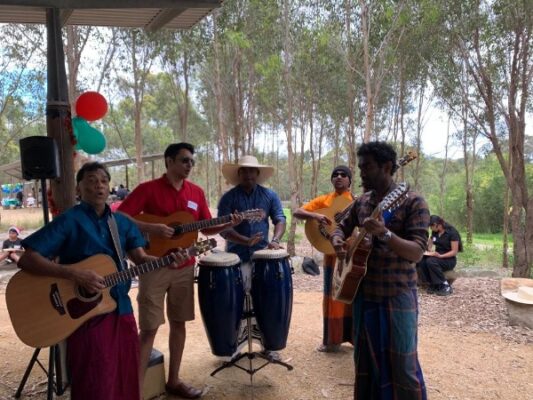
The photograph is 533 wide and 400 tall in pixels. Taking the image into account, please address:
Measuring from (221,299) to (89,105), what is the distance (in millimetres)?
2121

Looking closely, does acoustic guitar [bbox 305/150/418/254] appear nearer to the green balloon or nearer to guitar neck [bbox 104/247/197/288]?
guitar neck [bbox 104/247/197/288]

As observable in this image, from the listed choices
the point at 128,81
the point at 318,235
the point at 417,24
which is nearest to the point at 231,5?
the point at 417,24

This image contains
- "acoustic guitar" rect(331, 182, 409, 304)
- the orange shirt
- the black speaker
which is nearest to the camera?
"acoustic guitar" rect(331, 182, 409, 304)

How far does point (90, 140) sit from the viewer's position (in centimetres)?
384

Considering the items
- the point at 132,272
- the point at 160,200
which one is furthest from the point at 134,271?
the point at 160,200

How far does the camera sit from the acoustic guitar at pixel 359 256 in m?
2.40

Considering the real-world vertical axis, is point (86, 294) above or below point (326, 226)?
below

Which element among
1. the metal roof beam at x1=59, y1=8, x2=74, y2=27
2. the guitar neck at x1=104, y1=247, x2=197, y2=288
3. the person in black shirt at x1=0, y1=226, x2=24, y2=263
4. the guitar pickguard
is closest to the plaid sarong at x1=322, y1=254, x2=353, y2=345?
the guitar neck at x1=104, y1=247, x2=197, y2=288

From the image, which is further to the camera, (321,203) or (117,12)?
(321,203)

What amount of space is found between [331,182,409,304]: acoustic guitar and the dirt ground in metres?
1.37

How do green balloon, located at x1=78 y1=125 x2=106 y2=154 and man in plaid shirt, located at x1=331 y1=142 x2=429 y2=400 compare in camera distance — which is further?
green balloon, located at x1=78 y1=125 x2=106 y2=154

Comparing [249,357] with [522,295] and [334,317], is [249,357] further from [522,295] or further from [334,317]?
[522,295]

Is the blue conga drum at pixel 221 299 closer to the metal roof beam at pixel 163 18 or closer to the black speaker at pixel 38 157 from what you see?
the black speaker at pixel 38 157

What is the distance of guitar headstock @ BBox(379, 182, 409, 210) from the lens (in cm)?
239
